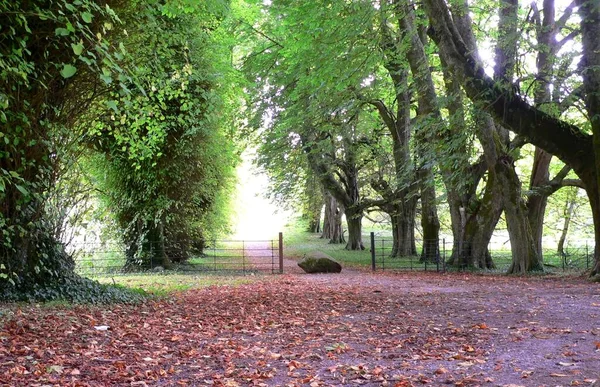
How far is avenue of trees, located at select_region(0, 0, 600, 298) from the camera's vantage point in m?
6.71

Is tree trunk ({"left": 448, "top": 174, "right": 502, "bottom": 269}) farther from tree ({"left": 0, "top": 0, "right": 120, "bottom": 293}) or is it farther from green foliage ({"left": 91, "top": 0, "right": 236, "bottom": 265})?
tree ({"left": 0, "top": 0, "right": 120, "bottom": 293})

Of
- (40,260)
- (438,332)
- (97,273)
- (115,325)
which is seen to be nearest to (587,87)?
(438,332)

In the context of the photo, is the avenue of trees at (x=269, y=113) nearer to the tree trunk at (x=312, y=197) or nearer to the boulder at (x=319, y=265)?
the tree trunk at (x=312, y=197)

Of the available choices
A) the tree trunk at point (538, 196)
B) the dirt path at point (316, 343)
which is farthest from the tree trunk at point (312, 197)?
the dirt path at point (316, 343)

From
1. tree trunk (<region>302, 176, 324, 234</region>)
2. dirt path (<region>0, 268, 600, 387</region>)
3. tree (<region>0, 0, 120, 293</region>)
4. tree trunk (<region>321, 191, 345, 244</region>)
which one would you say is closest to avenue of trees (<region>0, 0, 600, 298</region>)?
tree (<region>0, 0, 120, 293</region>)

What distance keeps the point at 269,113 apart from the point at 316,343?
1772 centimetres

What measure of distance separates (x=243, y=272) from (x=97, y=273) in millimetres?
4963

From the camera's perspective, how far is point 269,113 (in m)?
22.3

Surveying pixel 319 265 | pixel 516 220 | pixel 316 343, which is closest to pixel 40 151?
pixel 316 343

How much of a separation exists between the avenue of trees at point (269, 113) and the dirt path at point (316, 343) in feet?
4.11

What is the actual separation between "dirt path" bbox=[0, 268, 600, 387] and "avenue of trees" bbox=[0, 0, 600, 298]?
49.3 inches

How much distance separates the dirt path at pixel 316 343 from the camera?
4031mm

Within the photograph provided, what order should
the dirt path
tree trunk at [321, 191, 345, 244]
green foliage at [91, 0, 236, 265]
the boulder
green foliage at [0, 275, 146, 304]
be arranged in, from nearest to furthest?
the dirt path
green foliage at [0, 275, 146, 304]
green foliage at [91, 0, 236, 265]
the boulder
tree trunk at [321, 191, 345, 244]

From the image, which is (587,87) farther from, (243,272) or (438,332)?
(243,272)
